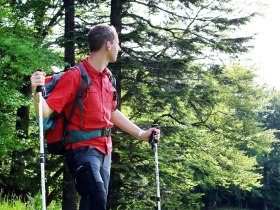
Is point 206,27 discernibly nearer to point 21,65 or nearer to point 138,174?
point 138,174

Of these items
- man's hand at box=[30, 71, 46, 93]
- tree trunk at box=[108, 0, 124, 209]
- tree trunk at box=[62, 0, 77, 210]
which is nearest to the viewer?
man's hand at box=[30, 71, 46, 93]

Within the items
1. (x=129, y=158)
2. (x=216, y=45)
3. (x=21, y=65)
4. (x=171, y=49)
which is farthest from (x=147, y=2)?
(x=21, y=65)

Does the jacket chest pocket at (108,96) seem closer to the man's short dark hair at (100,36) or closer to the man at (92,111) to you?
the man at (92,111)

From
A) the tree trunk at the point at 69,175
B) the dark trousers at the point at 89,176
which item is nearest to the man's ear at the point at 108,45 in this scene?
the dark trousers at the point at 89,176

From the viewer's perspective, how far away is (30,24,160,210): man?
3.01 metres

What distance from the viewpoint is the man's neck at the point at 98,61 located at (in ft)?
10.9

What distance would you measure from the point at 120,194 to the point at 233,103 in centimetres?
594

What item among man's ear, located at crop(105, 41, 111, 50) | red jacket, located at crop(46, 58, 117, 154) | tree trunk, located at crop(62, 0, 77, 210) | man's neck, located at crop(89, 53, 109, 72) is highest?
tree trunk, located at crop(62, 0, 77, 210)

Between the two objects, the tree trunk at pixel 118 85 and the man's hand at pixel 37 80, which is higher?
the tree trunk at pixel 118 85

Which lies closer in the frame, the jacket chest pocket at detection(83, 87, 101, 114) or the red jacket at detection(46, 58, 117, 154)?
the red jacket at detection(46, 58, 117, 154)

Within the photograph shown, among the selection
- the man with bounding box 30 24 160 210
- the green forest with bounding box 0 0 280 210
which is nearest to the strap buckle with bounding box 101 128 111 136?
the man with bounding box 30 24 160 210

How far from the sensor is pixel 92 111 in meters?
3.20

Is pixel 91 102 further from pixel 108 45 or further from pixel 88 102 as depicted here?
pixel 108 45

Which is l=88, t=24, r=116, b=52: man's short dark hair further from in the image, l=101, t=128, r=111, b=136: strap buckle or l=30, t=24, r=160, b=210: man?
l=101, t=128, r=111, b=136: strap buckle
